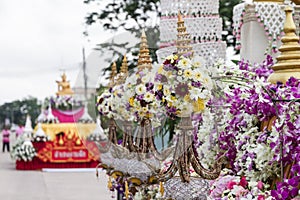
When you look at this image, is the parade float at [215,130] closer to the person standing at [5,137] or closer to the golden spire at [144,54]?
the golden spire at [144,54]

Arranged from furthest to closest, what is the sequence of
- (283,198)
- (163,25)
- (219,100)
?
1. (163,25)
2. (219,100)
3. (283,198)

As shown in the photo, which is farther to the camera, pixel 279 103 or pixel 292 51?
pixel 292 51

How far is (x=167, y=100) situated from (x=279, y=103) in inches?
26.4

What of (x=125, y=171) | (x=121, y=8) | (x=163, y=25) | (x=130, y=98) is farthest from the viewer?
(x=121, y=8)

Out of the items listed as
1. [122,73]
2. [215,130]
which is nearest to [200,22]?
[122,73]

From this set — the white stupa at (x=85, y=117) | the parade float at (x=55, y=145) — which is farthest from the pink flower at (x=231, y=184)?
the parade float at (x=55, y=145)

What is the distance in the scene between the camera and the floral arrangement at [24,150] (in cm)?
1745

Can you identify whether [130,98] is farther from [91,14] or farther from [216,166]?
[91,14]

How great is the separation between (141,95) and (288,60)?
3.06ft

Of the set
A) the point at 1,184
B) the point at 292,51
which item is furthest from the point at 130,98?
the point at 1,184

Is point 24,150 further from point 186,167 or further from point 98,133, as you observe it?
point 186,167

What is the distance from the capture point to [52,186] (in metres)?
14.1

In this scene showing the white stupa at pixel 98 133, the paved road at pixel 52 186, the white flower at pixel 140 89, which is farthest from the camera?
the paved road at pixel 52 186

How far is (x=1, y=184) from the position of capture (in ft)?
48.4
